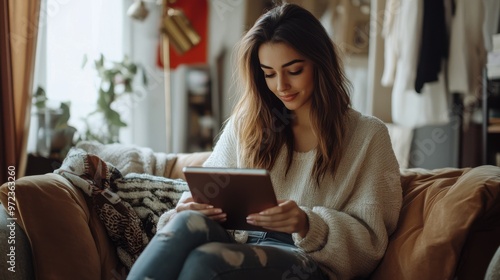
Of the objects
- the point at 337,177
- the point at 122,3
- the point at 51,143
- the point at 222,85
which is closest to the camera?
the point at 337,177

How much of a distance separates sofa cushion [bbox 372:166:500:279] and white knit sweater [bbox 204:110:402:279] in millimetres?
47

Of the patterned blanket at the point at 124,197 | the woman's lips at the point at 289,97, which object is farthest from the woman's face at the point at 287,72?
the patterned blanket at the point at 124,197

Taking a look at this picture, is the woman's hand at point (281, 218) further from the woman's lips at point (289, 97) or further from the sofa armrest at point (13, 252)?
the sofa armrest at point (13, 252)

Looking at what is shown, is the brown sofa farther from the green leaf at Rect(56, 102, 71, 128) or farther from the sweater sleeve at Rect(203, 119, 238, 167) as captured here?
the green leaf at Rect(56, 102, 71, 128)

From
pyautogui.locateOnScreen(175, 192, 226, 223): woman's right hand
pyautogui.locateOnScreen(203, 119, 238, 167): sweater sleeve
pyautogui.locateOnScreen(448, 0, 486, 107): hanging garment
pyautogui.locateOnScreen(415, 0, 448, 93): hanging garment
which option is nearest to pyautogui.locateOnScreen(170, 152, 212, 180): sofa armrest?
pyautogui.locateOnScreen(203, 119, 238, 167): sweater sleeve

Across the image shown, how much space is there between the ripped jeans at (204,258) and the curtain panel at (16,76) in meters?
1.13

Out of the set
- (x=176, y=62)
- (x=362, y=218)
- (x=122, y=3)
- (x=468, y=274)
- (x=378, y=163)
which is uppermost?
(x=122, y=3)

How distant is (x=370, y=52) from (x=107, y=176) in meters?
2.20

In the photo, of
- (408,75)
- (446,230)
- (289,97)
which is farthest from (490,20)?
(446,230)

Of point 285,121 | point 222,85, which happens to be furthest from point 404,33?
point 285,121

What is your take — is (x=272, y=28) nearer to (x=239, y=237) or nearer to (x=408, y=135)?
(x=239, y=237)

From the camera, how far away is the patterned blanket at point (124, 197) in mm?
1729

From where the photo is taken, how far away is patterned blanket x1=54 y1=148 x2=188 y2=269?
1.73 m

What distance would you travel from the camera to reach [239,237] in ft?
5.38
